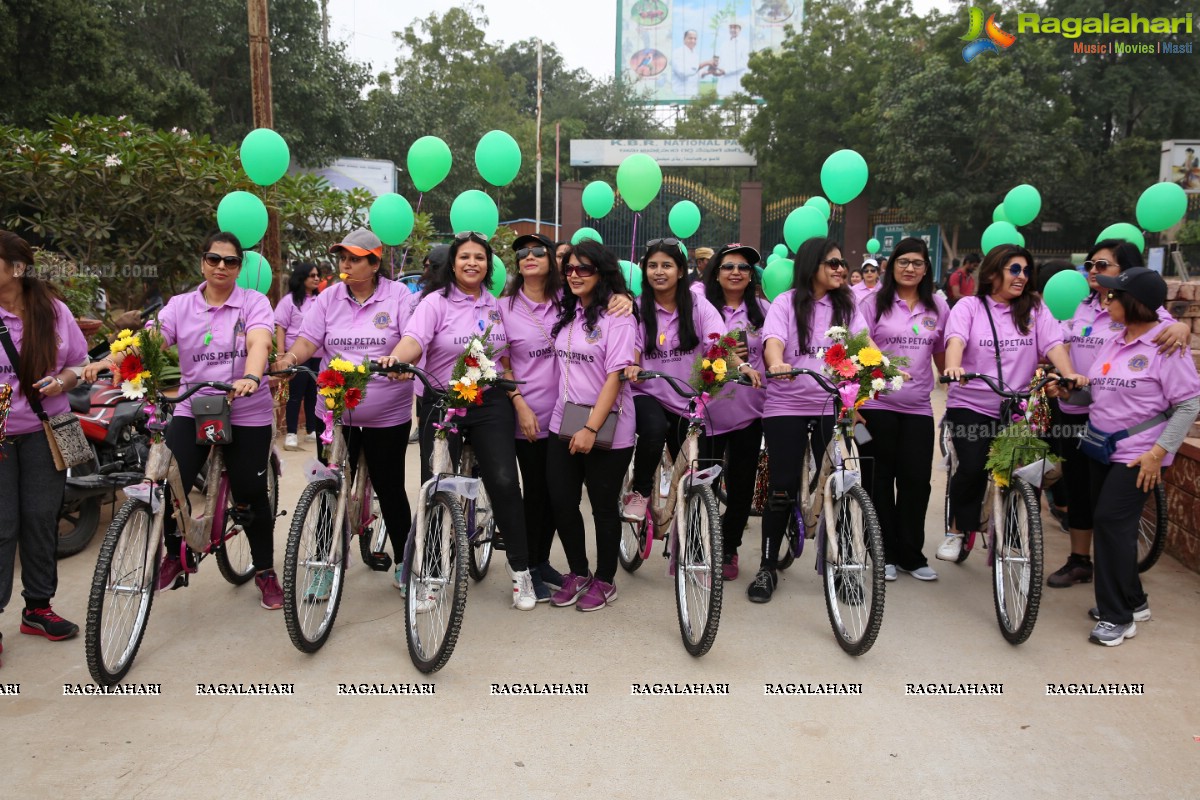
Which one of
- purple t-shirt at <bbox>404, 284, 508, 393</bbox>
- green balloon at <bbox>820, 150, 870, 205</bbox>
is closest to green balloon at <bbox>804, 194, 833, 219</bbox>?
green balloon at <bbox>820, 150, 870, 205</bbox>

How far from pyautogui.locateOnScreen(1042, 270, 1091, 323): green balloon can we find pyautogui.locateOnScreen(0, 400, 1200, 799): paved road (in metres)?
2.05

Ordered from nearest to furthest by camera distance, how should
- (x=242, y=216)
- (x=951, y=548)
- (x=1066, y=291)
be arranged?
(x=951, y=548)
(x=1066, y=291)
(x=242, y=216)

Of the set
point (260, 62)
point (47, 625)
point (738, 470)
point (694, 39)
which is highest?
point (694, 39)

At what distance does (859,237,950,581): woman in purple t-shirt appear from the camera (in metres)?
4.98

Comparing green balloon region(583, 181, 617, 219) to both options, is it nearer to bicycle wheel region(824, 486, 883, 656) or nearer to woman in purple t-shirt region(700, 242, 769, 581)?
woman in purple t-shirt region(700, 242, 769, 581)

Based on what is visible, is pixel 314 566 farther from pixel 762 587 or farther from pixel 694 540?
pixel 762 587

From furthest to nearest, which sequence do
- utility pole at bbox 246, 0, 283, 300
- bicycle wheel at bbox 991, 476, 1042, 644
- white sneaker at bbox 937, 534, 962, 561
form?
utility pole at bbox 246, 0, 283, 300, white sneaker at bbox 937, 534, 962, 561, bicycle wheel at bbox 991, 476, 1042, 644

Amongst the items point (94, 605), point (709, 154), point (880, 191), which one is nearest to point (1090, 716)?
point (94, 605)

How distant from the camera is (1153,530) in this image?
523 cm

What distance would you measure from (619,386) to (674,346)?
67cm

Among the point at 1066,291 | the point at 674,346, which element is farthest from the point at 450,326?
the point at 1066,291

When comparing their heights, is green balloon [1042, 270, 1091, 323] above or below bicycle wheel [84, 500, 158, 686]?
above

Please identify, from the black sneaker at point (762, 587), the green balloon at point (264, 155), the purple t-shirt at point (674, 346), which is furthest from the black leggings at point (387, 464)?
the green balloon at point (264, 155)

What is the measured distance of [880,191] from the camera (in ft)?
86.6
